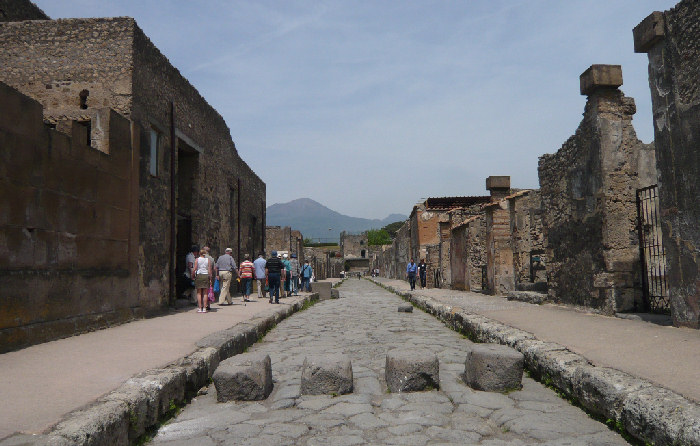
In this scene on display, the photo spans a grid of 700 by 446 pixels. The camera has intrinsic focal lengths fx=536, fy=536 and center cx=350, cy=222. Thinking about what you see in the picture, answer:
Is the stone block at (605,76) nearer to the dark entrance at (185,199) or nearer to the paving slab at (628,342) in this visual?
the paving slab at (628,342)

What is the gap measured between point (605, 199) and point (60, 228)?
24.9 ft

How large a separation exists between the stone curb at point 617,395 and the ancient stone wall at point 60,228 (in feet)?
17.3

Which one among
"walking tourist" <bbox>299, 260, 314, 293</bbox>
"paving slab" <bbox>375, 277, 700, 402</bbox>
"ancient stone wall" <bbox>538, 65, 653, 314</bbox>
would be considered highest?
"ancient stone wall" <bbox>538, 65, 653, 314</bbox>

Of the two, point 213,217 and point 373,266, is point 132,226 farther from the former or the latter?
point 373,266

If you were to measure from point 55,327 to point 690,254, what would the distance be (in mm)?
7537

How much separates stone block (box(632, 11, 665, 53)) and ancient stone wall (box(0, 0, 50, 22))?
1073 cm

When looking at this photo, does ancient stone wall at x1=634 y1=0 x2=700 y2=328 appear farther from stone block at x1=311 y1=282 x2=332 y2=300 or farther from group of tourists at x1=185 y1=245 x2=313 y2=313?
stone block at x1=311 y1=282 x2=332 y2=300

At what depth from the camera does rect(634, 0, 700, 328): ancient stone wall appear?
610cm

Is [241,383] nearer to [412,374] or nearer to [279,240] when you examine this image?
[412,374]

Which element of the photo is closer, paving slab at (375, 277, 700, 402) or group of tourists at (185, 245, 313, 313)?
paving slab at (375, 277, 700, 402)

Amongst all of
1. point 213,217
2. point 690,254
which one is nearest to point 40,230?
point 690,254

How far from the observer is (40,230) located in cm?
629

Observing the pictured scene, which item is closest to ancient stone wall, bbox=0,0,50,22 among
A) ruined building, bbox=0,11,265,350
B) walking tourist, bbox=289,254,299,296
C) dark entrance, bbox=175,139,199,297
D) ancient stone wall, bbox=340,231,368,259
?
ruined building, bbox=0,11,265,350

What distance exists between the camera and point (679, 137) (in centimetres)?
636
